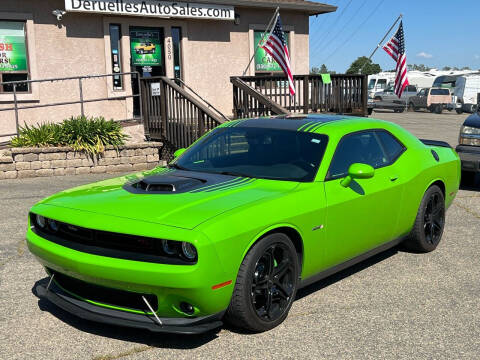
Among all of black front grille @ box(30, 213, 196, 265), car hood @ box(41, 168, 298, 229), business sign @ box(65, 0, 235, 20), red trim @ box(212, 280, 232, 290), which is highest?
business sign @ box(65, 0, 235, 20)

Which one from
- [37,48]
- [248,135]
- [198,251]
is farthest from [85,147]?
[198,251]

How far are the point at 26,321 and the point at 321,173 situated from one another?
8.23 ft

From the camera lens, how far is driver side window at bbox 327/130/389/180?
485cm

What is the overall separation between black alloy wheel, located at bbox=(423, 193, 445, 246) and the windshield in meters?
1.75

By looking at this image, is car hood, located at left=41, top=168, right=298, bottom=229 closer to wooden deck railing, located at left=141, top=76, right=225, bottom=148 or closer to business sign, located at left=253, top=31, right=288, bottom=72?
wooden deck railing, located at left=141, top=76, right=225, bottom=148

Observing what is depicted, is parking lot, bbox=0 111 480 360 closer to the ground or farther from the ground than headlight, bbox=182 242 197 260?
closer to the ground

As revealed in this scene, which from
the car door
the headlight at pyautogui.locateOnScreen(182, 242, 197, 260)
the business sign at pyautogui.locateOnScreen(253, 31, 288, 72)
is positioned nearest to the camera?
the headlight at pyautogui.locateOnScreen(182, 242, 197, 260)

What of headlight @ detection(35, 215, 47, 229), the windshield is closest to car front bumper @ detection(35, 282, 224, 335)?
headlight @ detection(35, 215, 47, 229)

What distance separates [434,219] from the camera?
6125 mm

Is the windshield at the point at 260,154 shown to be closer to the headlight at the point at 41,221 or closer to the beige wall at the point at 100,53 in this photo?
the headlight at the point at 41,221

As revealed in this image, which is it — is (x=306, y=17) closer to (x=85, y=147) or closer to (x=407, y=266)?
(x=85, y=147)

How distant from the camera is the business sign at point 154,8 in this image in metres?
12.8

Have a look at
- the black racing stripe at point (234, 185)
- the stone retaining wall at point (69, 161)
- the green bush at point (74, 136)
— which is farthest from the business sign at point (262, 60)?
the black racing stripe at point (234, 185)

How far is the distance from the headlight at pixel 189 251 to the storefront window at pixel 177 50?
1211 cm
